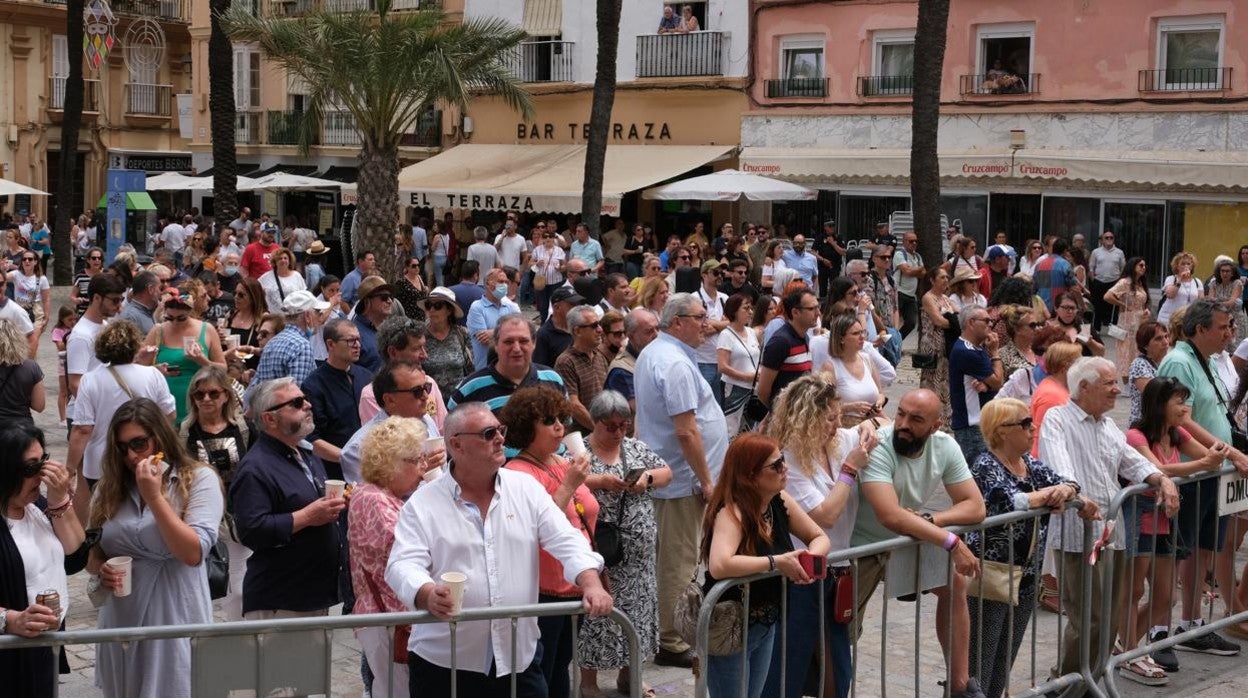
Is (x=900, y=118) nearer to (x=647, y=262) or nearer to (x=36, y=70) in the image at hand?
(x=647, y=262)

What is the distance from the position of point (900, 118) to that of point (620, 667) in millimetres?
23868

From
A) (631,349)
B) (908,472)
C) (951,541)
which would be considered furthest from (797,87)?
(951,541)

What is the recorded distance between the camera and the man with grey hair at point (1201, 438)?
8234 mm

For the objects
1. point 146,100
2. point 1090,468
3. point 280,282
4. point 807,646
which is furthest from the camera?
point 146,100

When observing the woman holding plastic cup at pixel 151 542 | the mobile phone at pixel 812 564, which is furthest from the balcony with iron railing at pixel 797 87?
the woman holding plastic cup at pixel 151 542

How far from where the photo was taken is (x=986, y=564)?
6.88 metres

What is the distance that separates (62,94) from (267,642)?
47402mm

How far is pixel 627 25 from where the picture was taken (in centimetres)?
3419

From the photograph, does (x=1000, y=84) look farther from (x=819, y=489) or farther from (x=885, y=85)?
(x=819, y=489)

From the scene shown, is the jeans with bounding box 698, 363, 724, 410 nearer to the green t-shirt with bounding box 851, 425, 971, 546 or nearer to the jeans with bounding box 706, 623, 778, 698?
the green t-shirt with bounding box 851, 425, 971, 546

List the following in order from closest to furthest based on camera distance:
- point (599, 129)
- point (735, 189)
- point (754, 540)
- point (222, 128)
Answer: point (754, 540)
point (599, 129)
point (735, 189)
point (222, 128)

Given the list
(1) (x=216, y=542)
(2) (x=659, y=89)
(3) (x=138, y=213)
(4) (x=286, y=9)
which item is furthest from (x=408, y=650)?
(3) (x=138, y=213)

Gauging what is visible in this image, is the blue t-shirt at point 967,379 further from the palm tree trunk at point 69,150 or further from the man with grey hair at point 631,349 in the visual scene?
→ the palm tree trunk at point 69,150

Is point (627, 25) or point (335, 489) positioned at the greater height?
point (627, 25)
